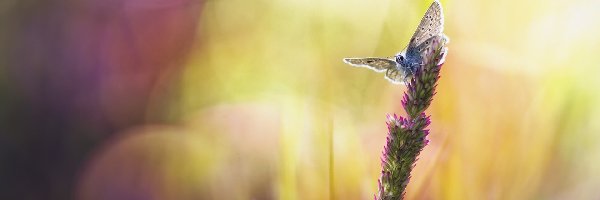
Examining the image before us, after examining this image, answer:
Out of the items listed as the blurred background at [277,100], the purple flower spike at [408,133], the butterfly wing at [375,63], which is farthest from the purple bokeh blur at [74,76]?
the purple flower spike at [408,133]

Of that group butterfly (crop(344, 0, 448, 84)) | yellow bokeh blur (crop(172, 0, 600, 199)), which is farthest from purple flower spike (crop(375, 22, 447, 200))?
yellow bokeh blur (crop(172, 0, 600, 199))

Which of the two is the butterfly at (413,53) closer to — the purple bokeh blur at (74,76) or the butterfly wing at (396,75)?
the butterfly wing at (396,75)

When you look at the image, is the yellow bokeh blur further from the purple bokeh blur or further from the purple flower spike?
the purple flower spike

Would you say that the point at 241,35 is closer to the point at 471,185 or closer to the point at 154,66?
the point at 154,66

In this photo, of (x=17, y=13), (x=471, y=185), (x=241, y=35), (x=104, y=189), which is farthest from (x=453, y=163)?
(x=17, y=13)

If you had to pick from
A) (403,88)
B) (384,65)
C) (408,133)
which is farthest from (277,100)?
(408,133)

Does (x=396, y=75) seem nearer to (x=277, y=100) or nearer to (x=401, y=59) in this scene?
(x=401, y=59)
